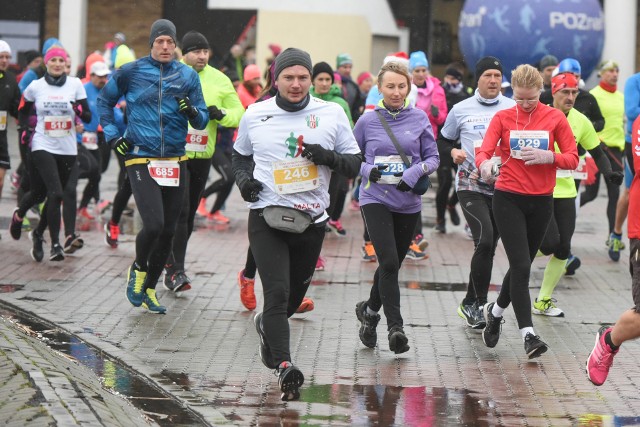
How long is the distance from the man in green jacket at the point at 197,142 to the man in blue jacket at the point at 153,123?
0.93m

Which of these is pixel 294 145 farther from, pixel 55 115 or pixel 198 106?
pixel 55 115

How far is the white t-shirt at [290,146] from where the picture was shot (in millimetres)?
7305

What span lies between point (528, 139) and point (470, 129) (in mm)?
1352

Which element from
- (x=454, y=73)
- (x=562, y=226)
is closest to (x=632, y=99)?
(x=454, y=73)

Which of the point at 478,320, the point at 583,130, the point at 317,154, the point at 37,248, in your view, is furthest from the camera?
the point at 37,248

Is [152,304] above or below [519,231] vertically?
below

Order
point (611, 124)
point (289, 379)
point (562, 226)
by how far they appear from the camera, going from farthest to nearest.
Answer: point (611, 124), point (562, 226), point (289, 379)

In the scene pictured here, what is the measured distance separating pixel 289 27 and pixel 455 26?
7004mm

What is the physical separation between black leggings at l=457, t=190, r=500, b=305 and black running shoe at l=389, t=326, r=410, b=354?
1.33m

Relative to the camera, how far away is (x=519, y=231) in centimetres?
855

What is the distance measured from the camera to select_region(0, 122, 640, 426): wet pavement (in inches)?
Result: 278

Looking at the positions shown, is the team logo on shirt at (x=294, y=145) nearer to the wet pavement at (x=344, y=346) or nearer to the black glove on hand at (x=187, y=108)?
the wet pavement at (x=344, y=346)

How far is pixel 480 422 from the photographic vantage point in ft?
22.2

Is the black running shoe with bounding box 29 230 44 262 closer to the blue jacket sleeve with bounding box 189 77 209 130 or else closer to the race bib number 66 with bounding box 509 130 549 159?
the blue jacket sleeve with bounding box 189 77 209 130
